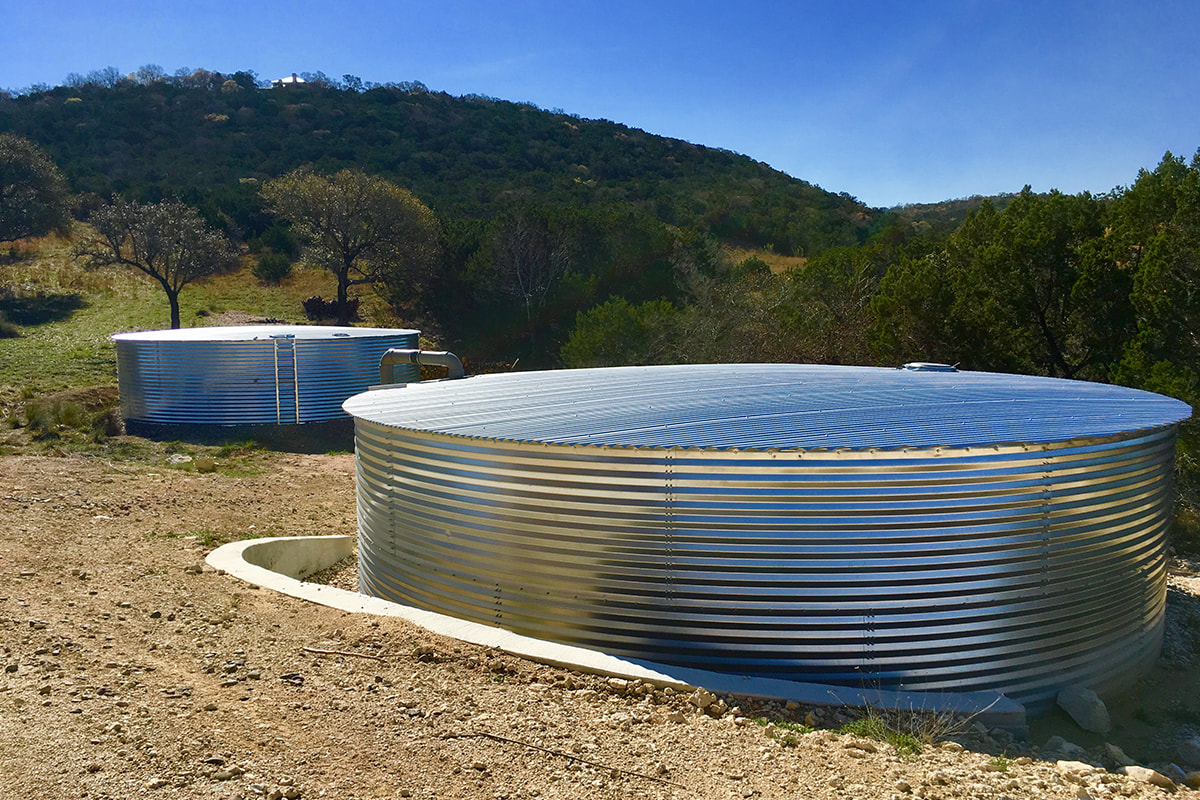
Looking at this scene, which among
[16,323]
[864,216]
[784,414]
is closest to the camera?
[784,414]

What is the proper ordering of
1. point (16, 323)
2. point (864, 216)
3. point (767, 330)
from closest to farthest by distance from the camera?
point (767, 330), point (16, 323), point (864, 216)

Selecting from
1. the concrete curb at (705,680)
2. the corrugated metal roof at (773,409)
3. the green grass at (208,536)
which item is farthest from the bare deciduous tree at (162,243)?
the concrete curb at (705,680)

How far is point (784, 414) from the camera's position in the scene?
876 centimetres

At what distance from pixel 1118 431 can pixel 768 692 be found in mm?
3937

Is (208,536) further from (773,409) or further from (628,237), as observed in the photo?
(628,237)

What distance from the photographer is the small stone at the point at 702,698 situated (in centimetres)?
650

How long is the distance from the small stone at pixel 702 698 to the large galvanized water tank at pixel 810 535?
0.75 metres

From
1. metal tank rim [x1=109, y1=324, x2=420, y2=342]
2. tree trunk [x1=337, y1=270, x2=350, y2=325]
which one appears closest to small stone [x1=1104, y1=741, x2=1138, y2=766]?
metal tank rim [x1=109, y1=324, x2=420, y2=342]

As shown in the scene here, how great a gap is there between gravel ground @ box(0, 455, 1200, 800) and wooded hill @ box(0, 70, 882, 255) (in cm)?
4015

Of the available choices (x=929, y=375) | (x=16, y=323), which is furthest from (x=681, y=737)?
(x=16, y=323)

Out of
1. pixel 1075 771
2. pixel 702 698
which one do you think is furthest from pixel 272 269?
pixel 1075 771

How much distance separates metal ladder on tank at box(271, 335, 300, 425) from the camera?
23.4 m

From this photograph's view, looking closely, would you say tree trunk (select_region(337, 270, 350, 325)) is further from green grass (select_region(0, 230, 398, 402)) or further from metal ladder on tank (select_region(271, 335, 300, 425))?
metal ladder on tank (select_region(271, 335, 300, 425))

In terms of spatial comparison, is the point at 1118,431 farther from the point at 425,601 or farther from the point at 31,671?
the point at 31,671
